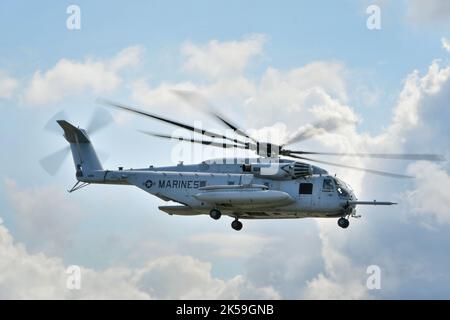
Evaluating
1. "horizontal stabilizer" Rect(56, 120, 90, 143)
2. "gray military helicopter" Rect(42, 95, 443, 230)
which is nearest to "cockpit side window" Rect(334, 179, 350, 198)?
"gray military helicopter" Rect(42, 95, 443, 230)

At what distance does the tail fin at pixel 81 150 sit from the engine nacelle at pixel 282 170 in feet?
39.7

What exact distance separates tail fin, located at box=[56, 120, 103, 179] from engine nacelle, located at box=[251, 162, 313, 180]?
12.1m

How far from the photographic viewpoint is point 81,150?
6650 cm

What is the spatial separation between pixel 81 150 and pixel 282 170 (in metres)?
15.5

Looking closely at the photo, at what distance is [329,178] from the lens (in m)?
60.2

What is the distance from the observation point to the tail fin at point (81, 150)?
65500mm

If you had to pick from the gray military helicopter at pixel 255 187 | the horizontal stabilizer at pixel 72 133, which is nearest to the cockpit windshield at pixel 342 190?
the gray military helicopter at pixel 255 187

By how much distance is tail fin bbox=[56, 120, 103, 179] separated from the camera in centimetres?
6550

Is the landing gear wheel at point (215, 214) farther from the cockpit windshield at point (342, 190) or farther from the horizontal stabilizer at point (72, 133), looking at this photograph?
the horizontal stabilizer at point (72, 133)

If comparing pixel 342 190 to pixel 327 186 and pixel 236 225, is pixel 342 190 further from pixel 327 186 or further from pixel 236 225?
pixel 236 225
